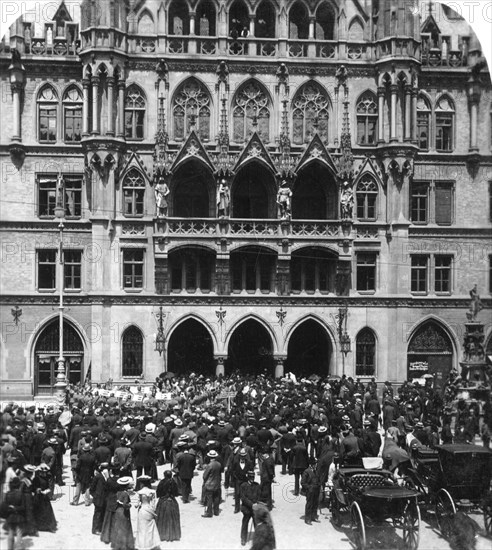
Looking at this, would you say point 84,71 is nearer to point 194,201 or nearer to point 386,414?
point 194,201

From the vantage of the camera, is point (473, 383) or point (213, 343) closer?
point (473, 383)

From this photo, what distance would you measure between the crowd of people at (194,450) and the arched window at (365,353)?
1010 centimetres

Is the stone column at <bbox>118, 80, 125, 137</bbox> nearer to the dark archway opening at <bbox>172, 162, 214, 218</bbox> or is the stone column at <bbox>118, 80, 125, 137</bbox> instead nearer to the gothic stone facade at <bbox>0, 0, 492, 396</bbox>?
the gothic stone facade at <bbox>0, 0, 492, 396</bbox>

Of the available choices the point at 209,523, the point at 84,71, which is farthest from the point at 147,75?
the point at 209,523

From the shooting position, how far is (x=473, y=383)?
1249 inches

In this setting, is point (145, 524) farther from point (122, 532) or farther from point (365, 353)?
point (365, 353)

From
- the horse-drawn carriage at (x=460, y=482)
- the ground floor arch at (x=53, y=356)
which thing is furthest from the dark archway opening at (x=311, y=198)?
the horse-drawn carriage at (x=460, y=482)

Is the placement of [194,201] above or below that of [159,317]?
above

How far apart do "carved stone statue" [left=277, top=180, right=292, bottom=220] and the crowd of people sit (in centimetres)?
1268

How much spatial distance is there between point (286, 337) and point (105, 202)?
12.6 meters

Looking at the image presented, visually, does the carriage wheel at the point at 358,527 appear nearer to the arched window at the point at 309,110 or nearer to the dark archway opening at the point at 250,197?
the dark archway opening at the point at 250,197

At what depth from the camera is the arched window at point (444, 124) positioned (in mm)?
46594

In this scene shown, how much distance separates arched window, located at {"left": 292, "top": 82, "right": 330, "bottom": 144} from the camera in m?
46.0

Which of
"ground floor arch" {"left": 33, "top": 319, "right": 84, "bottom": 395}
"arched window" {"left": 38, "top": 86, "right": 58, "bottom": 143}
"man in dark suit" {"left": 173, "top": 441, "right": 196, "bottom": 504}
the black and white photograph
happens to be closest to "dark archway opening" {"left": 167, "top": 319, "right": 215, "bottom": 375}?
the black and white photograph
